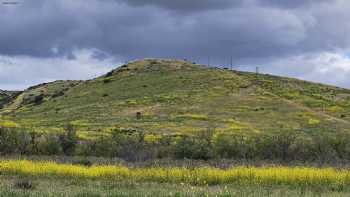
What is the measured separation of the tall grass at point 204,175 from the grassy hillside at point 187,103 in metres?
30.5

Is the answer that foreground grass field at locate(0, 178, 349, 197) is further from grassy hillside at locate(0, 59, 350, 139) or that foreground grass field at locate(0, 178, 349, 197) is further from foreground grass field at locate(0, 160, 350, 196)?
grassy hillside at locate(0, 59, 350, 139)

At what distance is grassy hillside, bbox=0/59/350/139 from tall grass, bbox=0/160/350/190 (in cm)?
3048

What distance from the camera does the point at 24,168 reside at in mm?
23156

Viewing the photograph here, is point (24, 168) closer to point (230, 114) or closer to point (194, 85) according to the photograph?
point (230, 114)

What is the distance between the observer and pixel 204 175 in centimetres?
2142

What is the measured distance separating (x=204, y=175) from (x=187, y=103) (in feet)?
214

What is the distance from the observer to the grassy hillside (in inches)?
2719

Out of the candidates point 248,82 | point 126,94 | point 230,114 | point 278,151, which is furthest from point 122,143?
point 248,82

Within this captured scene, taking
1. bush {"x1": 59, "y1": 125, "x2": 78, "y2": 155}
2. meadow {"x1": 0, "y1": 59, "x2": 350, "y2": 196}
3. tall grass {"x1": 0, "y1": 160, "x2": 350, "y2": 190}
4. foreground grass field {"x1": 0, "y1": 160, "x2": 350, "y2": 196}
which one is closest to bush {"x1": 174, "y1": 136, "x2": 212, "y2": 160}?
meadow {"x1": 0, "y1": 59, "x2": 350, "y2": 196}

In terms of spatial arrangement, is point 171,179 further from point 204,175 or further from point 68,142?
point 68,142

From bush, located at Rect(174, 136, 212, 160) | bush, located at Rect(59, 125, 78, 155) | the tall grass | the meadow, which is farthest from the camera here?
bush, located at Rect(59, 125, 78, 155)

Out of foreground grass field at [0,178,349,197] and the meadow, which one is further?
the meadow

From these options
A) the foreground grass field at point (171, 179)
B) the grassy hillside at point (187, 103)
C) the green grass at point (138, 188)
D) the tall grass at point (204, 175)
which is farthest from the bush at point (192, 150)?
the grassy hillside at point (187, 103)

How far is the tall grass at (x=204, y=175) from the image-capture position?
827 inches
